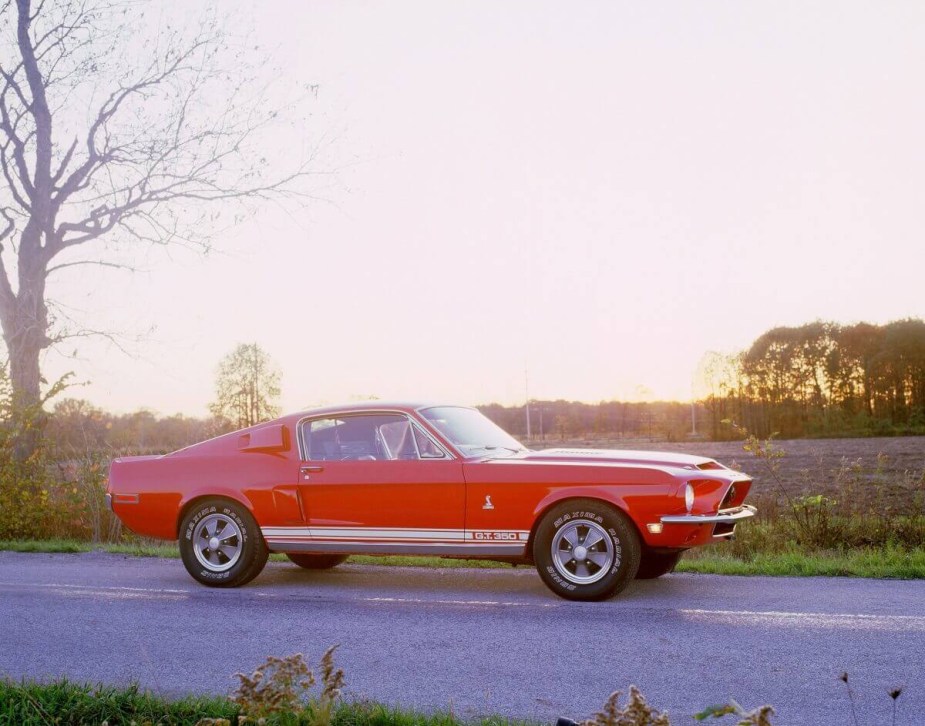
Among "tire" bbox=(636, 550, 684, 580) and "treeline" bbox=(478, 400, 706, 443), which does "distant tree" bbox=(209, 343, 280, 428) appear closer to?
"treeline" bbox=(478, 400, 706, 443)

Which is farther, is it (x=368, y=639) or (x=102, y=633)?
(x=102, y=633)

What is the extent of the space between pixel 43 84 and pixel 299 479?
15231 millimetres

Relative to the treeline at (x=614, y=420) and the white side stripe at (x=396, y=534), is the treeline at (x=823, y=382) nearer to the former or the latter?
the treeline at (x=614, y=420)

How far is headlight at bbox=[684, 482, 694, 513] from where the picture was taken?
7.41m

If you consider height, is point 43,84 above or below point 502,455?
above

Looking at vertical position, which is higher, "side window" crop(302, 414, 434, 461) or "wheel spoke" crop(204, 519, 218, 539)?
"side window" crop(302, 414, 434, 461)

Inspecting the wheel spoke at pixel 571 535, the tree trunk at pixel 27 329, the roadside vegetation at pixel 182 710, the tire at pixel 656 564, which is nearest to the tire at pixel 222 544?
the wheel spoke at pixel 571 535

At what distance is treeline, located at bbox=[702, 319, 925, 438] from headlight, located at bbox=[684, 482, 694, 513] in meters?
43.6

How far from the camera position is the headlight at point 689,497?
7.41 m

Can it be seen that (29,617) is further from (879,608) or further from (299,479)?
(879,608)

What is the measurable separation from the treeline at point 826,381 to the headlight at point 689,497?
43.6 meters

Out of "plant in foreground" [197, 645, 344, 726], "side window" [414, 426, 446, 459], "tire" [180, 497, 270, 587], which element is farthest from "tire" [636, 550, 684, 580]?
"plant in foreground" [197, 645, 344, 726]

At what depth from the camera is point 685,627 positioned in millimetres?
6371

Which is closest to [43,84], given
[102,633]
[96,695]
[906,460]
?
[102,633]
